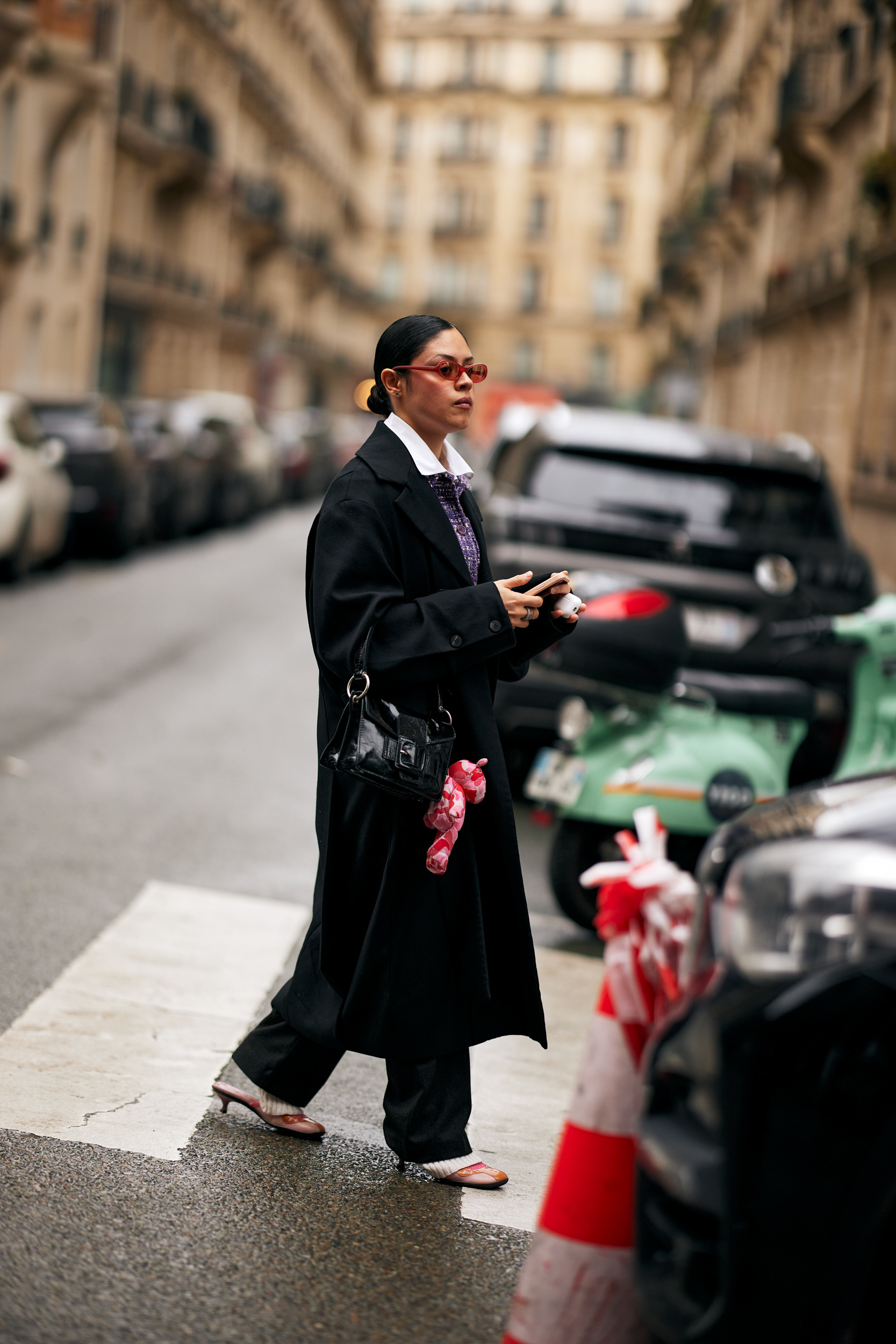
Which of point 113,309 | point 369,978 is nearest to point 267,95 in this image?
point 113,309

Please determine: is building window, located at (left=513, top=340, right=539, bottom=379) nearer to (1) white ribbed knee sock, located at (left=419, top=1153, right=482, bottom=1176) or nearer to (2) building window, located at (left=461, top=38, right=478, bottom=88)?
(2) building window, located at (left=461, top=38, right=478, bottom=88)

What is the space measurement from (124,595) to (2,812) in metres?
8.76

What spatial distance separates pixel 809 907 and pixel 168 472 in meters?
19.2

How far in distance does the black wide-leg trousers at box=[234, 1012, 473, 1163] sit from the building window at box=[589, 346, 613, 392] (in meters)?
88.1

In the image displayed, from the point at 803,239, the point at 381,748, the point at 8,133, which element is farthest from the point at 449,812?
the point at 8,133

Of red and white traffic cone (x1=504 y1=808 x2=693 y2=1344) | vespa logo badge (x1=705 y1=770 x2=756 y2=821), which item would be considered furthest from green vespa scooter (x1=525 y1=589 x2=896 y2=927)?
red and white traffic cone (x1=504 y1=808 x2=693 y2=1344)

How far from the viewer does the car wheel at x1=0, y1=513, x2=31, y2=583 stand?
15.3 metres

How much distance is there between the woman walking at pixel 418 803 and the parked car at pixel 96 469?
14432mm

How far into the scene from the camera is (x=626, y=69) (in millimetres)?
92688

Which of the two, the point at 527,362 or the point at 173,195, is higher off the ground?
the point at 173,195

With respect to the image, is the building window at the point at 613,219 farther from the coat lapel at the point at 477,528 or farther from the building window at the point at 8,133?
the coat lapel at the point at 477,528

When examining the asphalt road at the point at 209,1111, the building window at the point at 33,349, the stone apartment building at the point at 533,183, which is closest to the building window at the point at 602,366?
Answer: the stone apartment building at the point at 533,183

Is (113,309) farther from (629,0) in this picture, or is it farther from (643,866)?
(629,0)

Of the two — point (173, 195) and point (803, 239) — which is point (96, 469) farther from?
point (173, 195)
